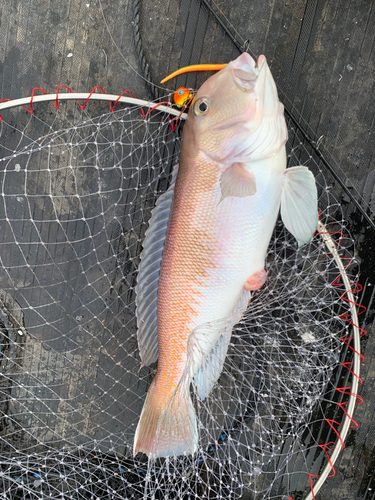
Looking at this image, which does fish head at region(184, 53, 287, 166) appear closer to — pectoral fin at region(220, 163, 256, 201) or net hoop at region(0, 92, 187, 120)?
pectoral fin at region(220, 163, 256, 201)

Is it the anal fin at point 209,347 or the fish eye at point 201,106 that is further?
the anal fin at point 209,347

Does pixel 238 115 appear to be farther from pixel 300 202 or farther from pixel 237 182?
pixel 300 202

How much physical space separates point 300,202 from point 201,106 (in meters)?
0.68

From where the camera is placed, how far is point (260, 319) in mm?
2047

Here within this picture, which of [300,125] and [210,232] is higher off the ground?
[300,125]

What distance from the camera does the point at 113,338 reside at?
7.09ft


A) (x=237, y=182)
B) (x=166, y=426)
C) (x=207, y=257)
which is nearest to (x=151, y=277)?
(x=207, y=257)

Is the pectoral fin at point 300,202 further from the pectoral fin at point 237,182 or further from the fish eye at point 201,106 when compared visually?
the fish eye at point 201,106

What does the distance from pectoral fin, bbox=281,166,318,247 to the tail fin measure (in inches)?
40.9

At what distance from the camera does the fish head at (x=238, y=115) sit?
1.39 metres

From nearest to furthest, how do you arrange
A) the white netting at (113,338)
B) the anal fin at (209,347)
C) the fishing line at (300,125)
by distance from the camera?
the anal fin at (209,347)
the fishing line at (300,125)
the white netting at (113,338)

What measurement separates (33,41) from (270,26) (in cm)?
152

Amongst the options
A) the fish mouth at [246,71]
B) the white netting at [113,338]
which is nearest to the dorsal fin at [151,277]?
the white netting at [113,338]

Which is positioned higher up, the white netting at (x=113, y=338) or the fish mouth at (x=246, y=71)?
the fish mouth at (x=246, y=71)
